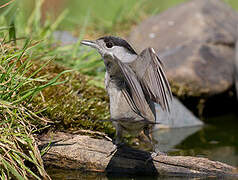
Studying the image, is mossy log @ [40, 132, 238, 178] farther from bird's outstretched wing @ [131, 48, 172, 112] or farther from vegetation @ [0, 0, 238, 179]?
bird's outstretched wing @ [131, 48, 172, 112]

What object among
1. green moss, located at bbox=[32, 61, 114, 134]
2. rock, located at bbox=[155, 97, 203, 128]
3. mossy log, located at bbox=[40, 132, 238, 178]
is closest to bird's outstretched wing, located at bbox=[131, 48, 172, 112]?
mossy log, located at bbox=[40, 132, 238, 178]

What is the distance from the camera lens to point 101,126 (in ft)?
16.7

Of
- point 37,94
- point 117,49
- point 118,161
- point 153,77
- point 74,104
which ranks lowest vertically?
point 118,161

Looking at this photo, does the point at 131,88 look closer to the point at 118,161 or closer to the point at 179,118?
the point at 118,161

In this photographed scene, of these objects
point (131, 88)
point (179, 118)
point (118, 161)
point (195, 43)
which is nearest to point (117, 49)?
point (131, 88)

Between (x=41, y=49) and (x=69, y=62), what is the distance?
16.5 inches

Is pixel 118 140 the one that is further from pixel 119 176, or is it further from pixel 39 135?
pixel 39 135

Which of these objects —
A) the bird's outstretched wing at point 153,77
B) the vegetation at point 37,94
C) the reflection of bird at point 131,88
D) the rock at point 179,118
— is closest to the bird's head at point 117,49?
the reflection of bird at point 131,88

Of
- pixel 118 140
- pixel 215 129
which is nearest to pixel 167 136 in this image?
pixel 215 129

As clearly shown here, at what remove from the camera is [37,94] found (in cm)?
475

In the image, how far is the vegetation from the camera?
13.1 feet

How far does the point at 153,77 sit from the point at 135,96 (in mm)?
230

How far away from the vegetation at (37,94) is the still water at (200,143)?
476 mm

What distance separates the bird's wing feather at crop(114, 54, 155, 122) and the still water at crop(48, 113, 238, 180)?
63 centimetres
